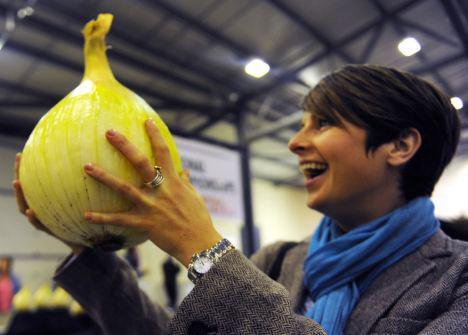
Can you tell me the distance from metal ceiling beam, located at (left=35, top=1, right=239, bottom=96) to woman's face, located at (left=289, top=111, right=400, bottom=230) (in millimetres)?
3249

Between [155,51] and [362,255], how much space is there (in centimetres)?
392

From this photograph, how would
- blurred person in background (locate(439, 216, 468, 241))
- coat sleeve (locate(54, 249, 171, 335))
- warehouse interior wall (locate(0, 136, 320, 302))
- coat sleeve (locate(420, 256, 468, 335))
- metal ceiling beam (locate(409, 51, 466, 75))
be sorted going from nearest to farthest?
coat sleeve (locate(420, 256, 468, 335)) → coat sleeve (locate(54, 249, 171, 335)) → blurred person in background (locate(439, 216, 468, 241)) → metal ceiling beam (locate(409, 51, 466, 75)) → warehouse interior wall (locate(0, 136, 320, 302))

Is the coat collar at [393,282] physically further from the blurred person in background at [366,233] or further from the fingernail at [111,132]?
the fingernail at [111,132]

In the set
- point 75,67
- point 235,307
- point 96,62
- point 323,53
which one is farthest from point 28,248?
point 235,307

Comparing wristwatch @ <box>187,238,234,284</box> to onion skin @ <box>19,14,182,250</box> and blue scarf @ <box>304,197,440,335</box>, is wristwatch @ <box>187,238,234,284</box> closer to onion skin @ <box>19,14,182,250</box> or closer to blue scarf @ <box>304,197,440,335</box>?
onion skin @ <box>19,14,182,250</box>

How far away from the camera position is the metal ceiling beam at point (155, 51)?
137 inches

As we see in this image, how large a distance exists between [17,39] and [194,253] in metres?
4.48

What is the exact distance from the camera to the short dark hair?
0.95 metres

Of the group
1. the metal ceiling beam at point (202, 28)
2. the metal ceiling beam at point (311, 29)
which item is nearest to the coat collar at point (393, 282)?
the metal ceiling beam at point (311, 29)

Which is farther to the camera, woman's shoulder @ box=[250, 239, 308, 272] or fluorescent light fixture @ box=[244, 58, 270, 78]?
fluorescent light fixture @ box=[244, 58, 270, 78]

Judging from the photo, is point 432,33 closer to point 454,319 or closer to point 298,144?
point 298,144

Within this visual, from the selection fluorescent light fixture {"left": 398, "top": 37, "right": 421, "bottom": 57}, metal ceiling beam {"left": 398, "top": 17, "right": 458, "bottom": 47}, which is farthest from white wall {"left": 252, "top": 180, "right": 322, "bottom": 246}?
metal ceiling beam {"left": 398, "top": 17, "right": 458, "bottom": 47}

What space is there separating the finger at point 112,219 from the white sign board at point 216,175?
1501mm

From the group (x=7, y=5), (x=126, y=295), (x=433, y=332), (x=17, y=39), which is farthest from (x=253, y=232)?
(x=17, y=39)
